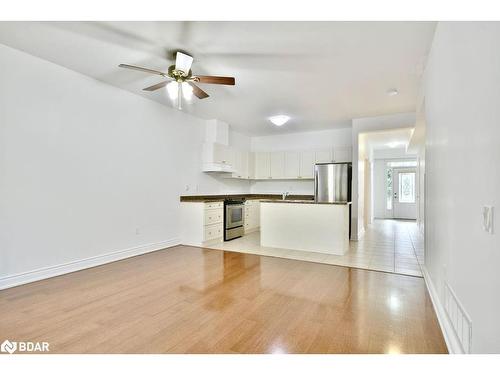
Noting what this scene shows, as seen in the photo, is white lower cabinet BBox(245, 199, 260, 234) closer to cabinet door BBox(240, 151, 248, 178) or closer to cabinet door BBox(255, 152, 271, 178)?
cabinet door BBox(240, 151, 248, 178)

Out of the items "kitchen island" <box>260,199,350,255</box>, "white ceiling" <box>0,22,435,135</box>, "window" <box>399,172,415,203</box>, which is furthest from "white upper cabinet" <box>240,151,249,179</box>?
"window" <box>399,172,415,203</box>

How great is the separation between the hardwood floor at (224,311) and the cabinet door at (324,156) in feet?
11.5

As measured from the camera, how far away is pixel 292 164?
23.0 ft

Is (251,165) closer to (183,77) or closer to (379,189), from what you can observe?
(183,77)

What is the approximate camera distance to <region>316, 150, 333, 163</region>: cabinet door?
6.53 m

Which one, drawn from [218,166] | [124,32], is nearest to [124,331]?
[124,32]

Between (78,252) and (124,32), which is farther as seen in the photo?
(78,252)

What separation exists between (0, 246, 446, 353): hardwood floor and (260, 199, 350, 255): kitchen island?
848mm

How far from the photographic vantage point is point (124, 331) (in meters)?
2.01

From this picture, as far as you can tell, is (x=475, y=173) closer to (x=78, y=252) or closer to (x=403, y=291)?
(x=403, y=291)

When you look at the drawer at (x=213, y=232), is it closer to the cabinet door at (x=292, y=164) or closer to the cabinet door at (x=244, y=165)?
the cabinet door at (x=244, y=165)

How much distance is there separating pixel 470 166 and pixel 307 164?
544 centimetres

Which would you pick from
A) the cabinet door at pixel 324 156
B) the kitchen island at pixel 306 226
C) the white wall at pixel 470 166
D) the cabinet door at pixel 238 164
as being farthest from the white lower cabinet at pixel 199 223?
the white wall at pixel 470 166
